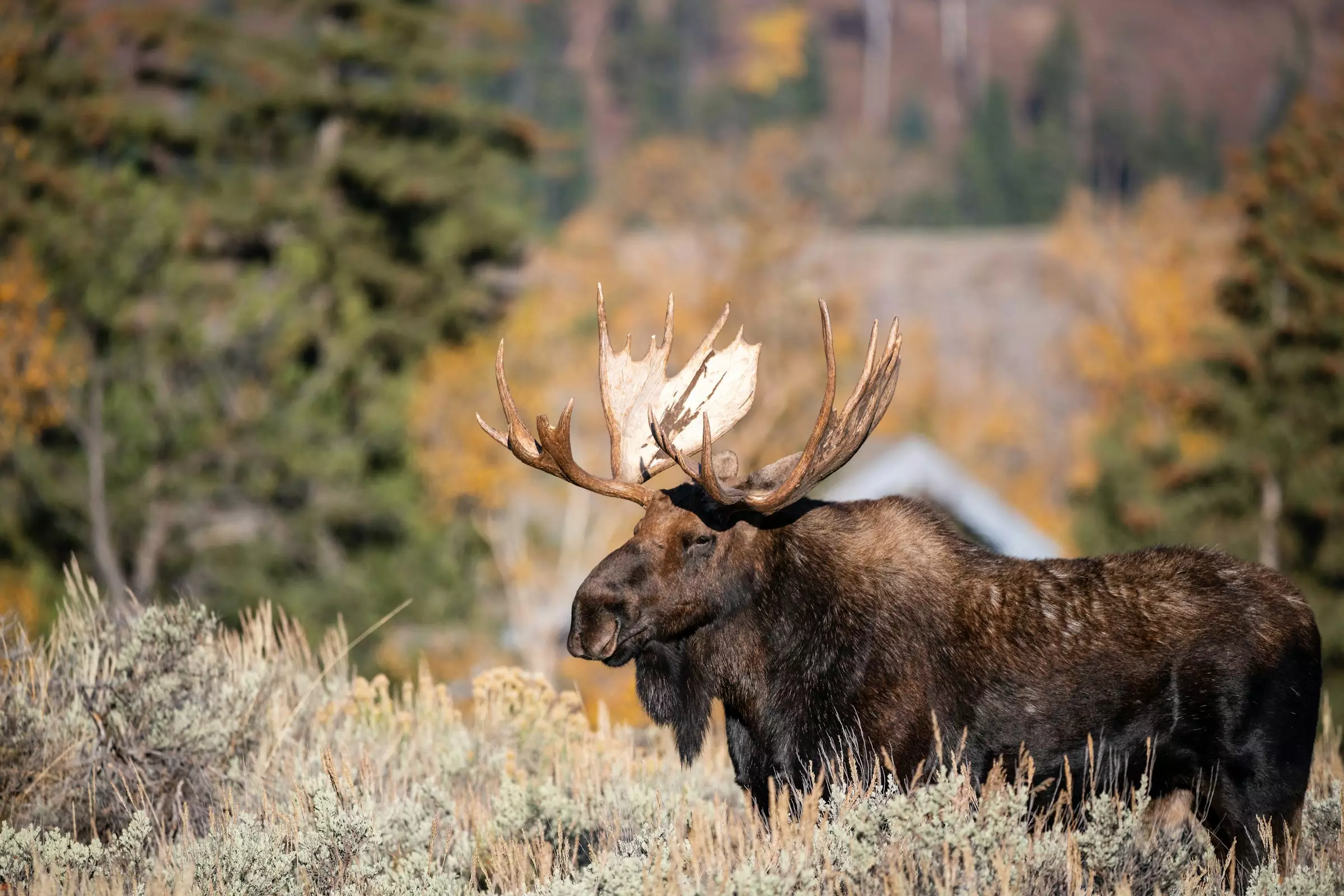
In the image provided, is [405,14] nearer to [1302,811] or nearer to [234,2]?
[234,2]

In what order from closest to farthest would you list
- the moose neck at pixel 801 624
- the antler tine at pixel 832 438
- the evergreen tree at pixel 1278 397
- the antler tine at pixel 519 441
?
the antler tine at pixel 832 438 → the moose neck at pixel 801 624 → the antler tine at pixel 519 441 → the evergreen tree at pixel 1278 397

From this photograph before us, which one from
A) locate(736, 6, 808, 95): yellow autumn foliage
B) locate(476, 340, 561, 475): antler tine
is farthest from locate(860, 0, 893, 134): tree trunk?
locate(476, 340, 561, 475): antler tine

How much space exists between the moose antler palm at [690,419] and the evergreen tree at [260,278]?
19380 mm

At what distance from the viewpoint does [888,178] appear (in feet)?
282

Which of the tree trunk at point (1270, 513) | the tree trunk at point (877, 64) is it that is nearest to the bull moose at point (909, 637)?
the tree trunk at point (1270, 513)

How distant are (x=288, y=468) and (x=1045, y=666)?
2353 cm

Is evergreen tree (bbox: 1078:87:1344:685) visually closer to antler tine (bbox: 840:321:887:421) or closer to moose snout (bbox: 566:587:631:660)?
A: antler tine (bbox: 840:321:887:421)

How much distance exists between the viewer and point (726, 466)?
18.1 ft

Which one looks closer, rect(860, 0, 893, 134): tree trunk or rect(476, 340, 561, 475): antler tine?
rect(476, 340, 561, 475): antler tine

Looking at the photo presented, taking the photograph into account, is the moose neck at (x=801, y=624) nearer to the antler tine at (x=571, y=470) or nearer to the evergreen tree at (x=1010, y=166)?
the antler tine at (x=571, y=470)

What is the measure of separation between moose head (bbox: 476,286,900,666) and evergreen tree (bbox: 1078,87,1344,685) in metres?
20.1

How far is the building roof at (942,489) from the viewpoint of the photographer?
838 inches

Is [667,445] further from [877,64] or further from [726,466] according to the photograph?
[877,64]

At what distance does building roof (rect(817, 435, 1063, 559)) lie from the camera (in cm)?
2130
